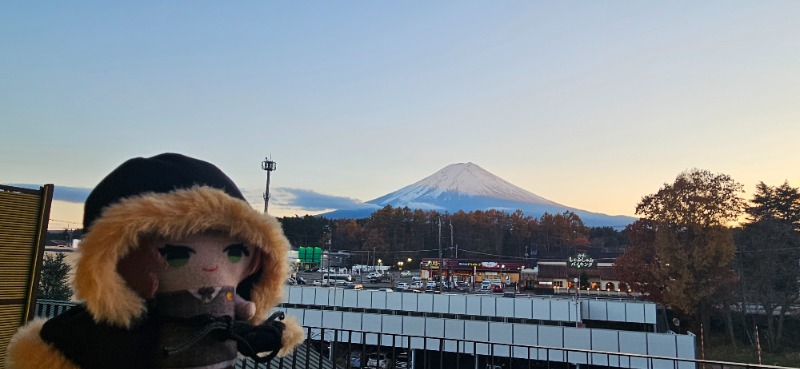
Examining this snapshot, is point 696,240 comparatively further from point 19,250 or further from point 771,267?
point 19,250

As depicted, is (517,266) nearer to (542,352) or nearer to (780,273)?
(780,273)

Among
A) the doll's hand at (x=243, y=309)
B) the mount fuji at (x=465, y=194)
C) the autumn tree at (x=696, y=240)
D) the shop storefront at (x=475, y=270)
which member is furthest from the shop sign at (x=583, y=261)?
the mount fuji at (x=465, y=194)

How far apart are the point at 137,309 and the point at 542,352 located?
16.3 m

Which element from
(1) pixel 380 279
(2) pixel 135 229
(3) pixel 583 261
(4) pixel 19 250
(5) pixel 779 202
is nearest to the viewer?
(2) pixel 135 229

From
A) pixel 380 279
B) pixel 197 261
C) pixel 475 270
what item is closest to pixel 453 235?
pixel 475 270

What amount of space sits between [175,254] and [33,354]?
419 millimetres

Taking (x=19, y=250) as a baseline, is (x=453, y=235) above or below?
above

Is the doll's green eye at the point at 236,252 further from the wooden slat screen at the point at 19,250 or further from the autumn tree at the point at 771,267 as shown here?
the autumn tree at the point at 771,267

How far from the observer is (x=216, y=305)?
4.42ft

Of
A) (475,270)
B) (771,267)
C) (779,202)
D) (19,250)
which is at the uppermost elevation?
(779,202)

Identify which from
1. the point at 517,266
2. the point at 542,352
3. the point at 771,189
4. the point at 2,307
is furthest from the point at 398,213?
the point at 2,307

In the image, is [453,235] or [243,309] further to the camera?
[453,235]

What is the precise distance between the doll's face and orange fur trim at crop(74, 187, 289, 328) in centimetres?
3

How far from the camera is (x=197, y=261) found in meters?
1.33
